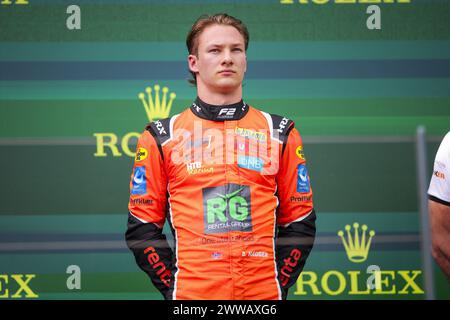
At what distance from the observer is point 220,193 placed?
8.18 feet

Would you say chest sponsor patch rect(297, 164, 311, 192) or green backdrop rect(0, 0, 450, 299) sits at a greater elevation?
green backdrop rect(0, 0, 450, 299)

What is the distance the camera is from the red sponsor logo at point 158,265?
255 cm

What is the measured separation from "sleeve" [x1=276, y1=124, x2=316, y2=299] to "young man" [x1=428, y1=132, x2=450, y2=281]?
0.57 m

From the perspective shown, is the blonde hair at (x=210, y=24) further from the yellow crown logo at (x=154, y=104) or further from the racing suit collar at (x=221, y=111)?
the yellow crown logo at (x=154, y=104)

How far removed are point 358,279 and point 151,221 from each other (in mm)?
1286

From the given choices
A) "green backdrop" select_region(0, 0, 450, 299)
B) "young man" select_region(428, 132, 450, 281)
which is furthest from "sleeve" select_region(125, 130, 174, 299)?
"young man" select_region(428, 132, 450, 281)

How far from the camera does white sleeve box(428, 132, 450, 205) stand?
9.36 ft

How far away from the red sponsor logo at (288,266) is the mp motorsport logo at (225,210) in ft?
0.65

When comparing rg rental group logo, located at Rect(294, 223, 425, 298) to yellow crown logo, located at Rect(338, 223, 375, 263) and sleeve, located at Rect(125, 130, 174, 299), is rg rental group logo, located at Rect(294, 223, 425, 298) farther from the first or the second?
sleeve, located at Rect(125, 130, 174, 299)
